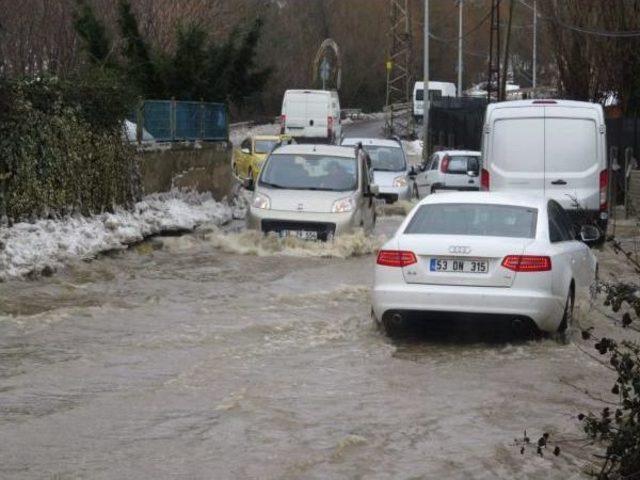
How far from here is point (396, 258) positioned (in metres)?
10.5

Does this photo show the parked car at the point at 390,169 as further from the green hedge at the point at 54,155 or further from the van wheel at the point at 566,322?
the van wheel at the point at 566,322

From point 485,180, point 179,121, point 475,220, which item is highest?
point 179,121

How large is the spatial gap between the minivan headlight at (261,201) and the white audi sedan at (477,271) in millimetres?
7294

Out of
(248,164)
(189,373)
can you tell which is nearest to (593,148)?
(189,373)

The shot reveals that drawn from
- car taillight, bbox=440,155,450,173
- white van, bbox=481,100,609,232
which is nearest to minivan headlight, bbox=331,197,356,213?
white van, bbox=481,100,609,232

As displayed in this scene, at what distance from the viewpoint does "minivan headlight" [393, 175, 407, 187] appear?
89.3 feet

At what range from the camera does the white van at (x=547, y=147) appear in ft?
60.1

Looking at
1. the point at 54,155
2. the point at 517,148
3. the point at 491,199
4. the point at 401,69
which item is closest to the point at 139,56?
the point at 54,155

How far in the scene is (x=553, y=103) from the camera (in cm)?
1844

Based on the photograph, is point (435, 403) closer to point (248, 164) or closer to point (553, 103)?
point (553, 103)

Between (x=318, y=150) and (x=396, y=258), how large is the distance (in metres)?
9.39

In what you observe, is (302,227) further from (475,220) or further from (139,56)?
(139,56)

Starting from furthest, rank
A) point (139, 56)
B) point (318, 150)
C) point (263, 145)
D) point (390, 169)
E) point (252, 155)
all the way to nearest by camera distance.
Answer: point (263, 145)
point (252, 155)
point (139, 56)
point (390, 169)
point (318, 150)

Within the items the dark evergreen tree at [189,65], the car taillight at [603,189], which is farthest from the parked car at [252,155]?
the car taillight at [603,189]
